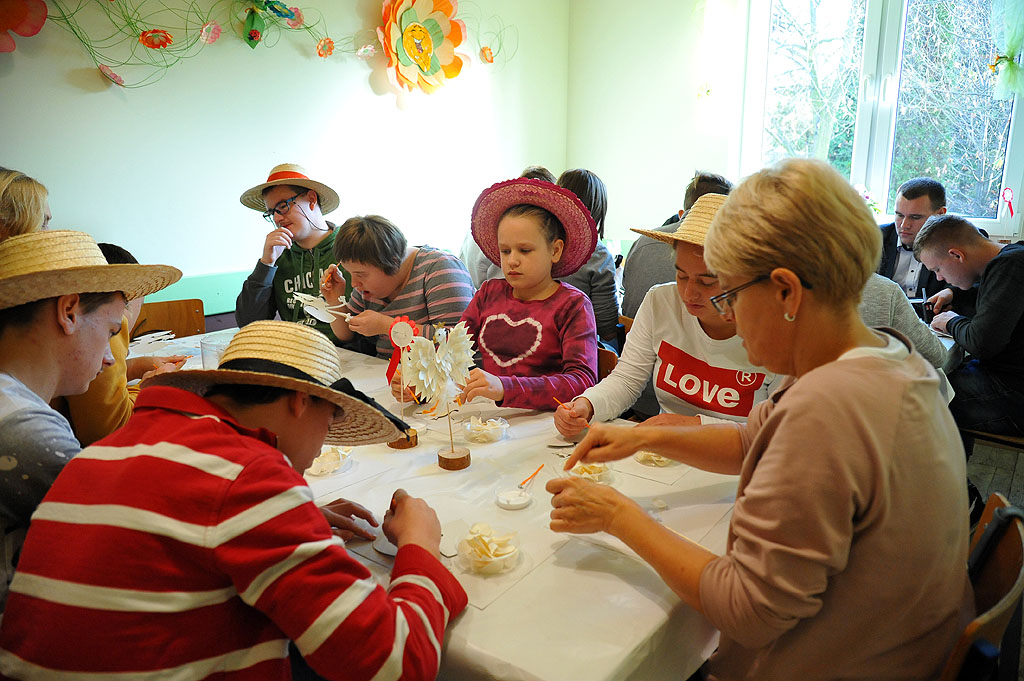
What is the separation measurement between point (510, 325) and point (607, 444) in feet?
3.19

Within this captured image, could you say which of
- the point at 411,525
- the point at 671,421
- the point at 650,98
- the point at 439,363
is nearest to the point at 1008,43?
the point at 650,98

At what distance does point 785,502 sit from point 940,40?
5.29m

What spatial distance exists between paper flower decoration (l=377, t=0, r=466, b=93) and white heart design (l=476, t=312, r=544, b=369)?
A: 9.69 ft

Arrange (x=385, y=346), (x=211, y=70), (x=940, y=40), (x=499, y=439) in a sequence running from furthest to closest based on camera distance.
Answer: (x=940, y=40) → (x=211, y=70) → (x=385, y=346) → (x=499, y=439)

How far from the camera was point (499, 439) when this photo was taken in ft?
5.91

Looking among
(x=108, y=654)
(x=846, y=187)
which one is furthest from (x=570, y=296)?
(x=108, y=654)

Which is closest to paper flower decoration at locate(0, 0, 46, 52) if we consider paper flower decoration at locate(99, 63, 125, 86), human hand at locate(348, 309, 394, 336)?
paper flower decoration at locate(99, 63, 125, 86)

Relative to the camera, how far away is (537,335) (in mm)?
2297

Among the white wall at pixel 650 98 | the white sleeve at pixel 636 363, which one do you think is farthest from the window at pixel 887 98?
the white sleeve at pixel 636 363

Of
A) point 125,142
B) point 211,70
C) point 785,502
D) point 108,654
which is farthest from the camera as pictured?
point 211,70

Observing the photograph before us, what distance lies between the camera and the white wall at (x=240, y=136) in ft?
10.4

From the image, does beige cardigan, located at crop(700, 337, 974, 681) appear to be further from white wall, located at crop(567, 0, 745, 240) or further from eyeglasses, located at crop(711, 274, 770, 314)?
white wall, located at crop(567, 0, 745, 240)

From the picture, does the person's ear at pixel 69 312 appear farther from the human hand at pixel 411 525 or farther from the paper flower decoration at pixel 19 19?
the paper flower decoration at pixel 19 19

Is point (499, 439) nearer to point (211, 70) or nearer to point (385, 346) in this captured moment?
point (385, 346)
